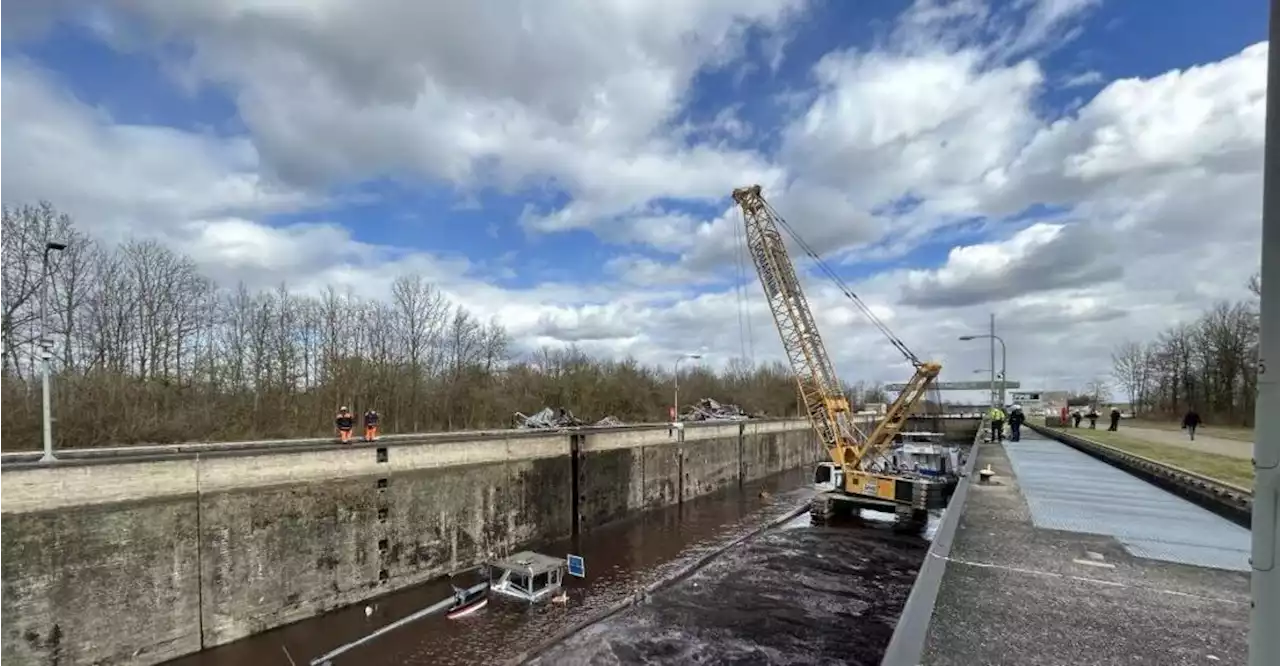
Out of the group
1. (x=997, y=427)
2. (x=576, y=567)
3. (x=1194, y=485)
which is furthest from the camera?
(x=997, y=427)

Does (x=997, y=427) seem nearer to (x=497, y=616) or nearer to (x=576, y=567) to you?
(x=576, y=567)

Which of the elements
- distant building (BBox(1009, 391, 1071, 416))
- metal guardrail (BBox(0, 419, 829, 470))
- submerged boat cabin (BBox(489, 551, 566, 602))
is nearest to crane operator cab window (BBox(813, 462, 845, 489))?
metal guardrail (BBox(0, 419, 829, 470))

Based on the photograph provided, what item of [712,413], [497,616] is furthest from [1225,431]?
[497,616]

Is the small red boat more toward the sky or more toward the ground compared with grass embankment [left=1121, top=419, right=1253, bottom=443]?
more toward the ground

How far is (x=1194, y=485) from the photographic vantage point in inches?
626

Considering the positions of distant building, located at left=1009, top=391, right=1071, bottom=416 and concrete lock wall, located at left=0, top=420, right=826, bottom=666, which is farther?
distant building, located at left=1009, top=391, right=1071, bottom=416

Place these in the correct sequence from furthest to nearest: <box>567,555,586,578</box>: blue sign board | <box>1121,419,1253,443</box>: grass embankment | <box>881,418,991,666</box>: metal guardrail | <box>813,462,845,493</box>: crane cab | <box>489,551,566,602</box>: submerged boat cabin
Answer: <box>1121,419,1253,443</box>: grass embankment, <box>813,462,845,493</box>: crane cab, <box>567,555,586,578</box>: blue sign board, <box>489,551,566,602</box>: submerged boat cabin, <box>881,418,991,666</box>: metal guardrail

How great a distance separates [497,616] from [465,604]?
113cm

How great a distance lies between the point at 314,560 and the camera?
60.2ft

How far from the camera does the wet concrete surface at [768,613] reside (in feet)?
48.4

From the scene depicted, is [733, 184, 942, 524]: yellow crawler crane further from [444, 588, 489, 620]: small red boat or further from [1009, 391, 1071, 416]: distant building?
[1009, 391, 1071, 416]: distant building

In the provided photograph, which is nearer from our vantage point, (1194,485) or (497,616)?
(1194,485)

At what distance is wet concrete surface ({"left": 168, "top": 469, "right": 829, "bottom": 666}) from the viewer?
15.7 m

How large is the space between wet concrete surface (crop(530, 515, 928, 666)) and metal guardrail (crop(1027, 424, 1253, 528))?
295 inches
